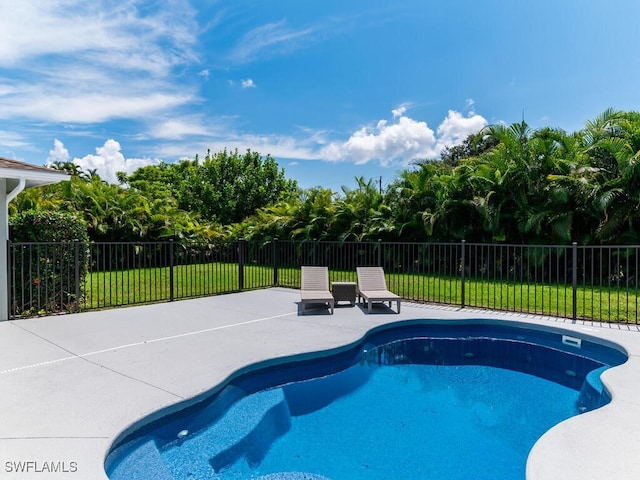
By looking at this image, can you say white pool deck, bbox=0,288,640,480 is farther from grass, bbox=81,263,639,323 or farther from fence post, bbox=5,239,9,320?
grass, bbox=81,263,639,323

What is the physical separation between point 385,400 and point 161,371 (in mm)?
2616

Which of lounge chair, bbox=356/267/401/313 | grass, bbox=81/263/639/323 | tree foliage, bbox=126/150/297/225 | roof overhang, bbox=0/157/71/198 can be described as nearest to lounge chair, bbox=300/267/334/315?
lounge chair, bbox=356/267/401/313

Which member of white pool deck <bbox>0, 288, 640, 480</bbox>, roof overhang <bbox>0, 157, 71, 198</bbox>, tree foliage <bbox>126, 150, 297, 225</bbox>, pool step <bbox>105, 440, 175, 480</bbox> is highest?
tree foliage <bbox>126, 150, 297, 225</bbox>

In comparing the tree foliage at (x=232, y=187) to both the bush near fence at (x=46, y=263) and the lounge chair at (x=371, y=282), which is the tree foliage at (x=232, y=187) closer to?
the bush near fence at (x=46, y=263)

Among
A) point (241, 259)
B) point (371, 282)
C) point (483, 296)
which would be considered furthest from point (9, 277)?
point (483, 296)

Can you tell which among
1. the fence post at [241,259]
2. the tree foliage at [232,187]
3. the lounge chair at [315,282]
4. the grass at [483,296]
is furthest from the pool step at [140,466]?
the tree foliage at [232,187]

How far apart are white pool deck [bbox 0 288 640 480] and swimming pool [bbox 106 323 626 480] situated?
0.22 m

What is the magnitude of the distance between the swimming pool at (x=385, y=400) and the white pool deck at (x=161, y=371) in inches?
8.6

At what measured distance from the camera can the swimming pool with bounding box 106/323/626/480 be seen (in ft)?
10.7

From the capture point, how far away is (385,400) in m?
4.64

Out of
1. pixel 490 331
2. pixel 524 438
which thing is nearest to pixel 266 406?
pixel 524 438

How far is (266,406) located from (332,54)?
12355mm

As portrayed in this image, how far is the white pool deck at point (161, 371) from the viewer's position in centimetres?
280

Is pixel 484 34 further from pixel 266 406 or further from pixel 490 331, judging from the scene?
pixel 266 406
